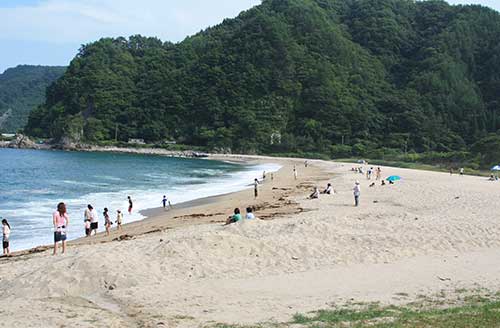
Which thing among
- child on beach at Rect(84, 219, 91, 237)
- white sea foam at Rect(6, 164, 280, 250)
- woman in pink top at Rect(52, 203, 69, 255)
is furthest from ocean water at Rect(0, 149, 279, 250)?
woman in pink top at Rect(52, 203, 69, 255)

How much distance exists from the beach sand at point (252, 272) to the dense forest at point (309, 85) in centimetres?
8278

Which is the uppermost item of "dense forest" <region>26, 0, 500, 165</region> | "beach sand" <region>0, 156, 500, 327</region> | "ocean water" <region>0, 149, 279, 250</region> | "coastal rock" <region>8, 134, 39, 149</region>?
"dense forest" <region>26, 0, 500, 165</region>

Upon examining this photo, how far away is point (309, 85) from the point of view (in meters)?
128

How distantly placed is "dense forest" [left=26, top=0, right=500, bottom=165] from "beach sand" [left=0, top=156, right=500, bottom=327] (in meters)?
82.8

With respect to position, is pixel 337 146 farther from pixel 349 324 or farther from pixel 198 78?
pixel 349 324

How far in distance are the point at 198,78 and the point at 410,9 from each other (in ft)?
239

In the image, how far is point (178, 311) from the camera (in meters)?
8.46

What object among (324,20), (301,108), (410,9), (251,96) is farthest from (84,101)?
(410,9)

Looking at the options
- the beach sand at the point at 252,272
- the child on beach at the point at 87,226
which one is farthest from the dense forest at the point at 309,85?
the beach sand at the point at 252,272

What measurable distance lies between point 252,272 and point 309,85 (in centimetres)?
11995

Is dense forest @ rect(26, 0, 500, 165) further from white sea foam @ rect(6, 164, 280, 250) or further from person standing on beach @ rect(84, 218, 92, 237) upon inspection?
person standing on beach @ rect(84, 218, 92, 237)

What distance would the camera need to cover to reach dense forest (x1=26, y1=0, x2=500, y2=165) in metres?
113

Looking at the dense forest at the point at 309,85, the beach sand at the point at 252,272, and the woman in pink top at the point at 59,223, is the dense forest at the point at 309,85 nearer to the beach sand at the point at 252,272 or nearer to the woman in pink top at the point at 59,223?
the beach sand at the point at 252,272

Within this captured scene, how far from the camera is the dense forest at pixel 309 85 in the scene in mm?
113438
